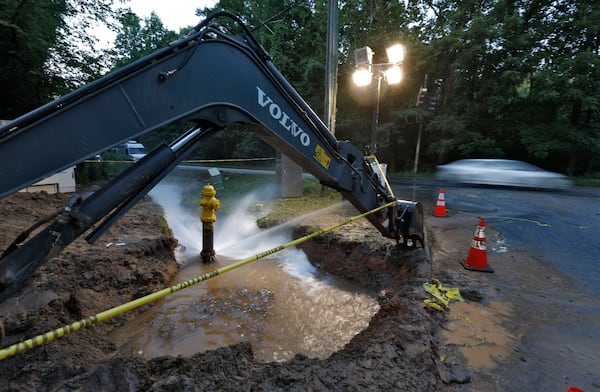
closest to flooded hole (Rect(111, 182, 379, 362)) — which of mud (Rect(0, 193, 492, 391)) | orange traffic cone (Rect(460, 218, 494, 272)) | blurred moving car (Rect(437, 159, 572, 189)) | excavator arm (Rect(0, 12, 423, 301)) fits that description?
mud (Rect(0, 193, 492, 391))

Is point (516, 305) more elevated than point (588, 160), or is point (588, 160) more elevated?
point (588, 160)

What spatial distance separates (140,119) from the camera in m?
1.81

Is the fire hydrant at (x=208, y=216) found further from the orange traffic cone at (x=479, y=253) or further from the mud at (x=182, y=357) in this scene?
the orange traffic cone at (x=479, y=253)

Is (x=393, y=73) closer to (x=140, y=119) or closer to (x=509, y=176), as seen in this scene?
(x=509, y=176)

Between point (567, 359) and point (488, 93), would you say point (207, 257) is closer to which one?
point (567, 359)

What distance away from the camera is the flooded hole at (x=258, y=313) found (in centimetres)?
318

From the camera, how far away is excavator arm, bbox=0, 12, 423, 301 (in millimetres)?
1549

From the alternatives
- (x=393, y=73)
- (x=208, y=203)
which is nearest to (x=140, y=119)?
Answer: (x=208, y=203)

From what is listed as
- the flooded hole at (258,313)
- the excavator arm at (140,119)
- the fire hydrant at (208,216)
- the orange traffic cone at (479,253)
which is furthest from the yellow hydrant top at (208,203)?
the orange traffic cone at (479,253)

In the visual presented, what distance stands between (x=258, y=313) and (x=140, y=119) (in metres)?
2.78

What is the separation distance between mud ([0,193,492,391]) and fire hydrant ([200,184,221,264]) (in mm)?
571

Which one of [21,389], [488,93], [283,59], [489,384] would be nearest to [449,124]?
[488,93]

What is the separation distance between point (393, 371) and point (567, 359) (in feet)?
5.06

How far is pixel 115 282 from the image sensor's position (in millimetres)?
3861
